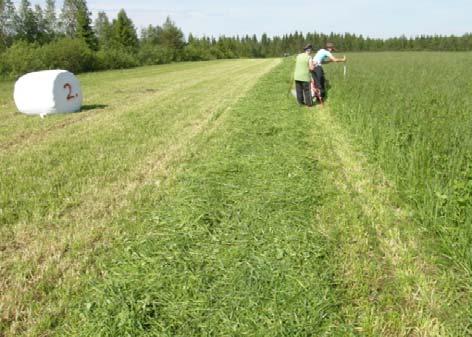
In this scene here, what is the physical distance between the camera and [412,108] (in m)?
7.45

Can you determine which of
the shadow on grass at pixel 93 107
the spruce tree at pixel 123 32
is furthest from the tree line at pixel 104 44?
the shadow on grass at pixel 93 107

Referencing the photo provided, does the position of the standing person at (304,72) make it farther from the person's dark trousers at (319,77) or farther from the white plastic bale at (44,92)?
the white plastic bale at (44,92)

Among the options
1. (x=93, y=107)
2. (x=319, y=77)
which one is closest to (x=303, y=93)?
(x=319, y=77)

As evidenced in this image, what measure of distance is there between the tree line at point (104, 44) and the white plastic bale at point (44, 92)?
2208 cm

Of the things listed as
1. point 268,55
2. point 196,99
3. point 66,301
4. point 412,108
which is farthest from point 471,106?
point 268,55

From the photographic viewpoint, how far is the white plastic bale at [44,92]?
10914 mm

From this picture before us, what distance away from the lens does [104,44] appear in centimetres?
6556

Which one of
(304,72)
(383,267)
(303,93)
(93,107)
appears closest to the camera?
(383,267)

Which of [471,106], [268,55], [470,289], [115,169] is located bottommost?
[470,289]

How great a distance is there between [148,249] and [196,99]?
37.6 feet

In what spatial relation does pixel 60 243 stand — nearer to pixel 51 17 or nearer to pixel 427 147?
pixel 427 147

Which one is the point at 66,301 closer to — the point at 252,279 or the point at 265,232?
the point at 252,279

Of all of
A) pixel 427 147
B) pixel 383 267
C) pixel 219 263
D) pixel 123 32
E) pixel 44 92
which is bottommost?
pixel 383 267

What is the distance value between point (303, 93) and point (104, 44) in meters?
61.5
